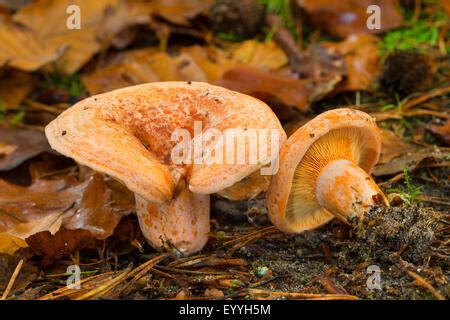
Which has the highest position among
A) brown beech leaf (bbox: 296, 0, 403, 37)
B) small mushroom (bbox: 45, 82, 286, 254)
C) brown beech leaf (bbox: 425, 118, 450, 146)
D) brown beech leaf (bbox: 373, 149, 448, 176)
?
brown beech leaf (bbox: 296, 0, 403, 37)

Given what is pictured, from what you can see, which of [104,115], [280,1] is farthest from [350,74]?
[104,115]

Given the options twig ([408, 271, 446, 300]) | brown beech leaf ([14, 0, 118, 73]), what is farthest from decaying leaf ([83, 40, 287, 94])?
twig ([408, 271, 446, 300])

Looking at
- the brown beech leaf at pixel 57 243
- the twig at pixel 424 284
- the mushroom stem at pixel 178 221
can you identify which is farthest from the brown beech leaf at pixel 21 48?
the twig at pixel 424 284

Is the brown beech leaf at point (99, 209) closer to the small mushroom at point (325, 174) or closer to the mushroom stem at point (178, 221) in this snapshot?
the mushroom stem at point (178, 221)

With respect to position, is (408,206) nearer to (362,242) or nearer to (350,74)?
(362,242)

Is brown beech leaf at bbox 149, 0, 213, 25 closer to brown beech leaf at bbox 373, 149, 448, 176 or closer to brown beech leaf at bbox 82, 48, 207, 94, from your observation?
brown beech leaf at bbox 82, 48, 207, 94

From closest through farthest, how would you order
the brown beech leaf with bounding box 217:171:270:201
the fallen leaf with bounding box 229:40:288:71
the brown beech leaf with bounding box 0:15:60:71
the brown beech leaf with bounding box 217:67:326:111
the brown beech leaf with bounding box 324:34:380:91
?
1. the brown beech leaf with bounding box 217:171:270:201
2. the brown beech leaf with bounding box 217:67:326:111
3. the brown beech leaf with bounding box 324:34:380:91
4. the brown beech leaf with bounding box 0:15:60:71
5. the fallen leaf with bounding box 229:40:288:71
